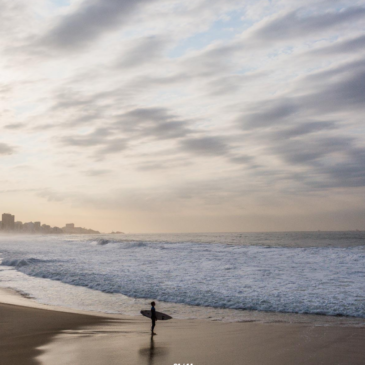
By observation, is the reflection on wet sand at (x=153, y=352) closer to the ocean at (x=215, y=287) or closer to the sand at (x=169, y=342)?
the sand at (x=169, y=342)

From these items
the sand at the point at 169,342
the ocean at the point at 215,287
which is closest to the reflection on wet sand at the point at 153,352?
the sand at the point at 169,342

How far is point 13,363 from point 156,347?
3097 millimetres

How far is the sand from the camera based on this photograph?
744cm

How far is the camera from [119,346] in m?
8.31

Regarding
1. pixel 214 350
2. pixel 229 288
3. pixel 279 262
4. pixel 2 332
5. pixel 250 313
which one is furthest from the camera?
pixel 279 262

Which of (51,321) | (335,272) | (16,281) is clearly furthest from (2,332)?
(335,272)

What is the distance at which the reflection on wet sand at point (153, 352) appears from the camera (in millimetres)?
7380

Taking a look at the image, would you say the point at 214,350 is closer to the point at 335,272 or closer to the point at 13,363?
the point at 13,363

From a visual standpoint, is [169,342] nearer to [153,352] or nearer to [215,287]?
[153,352]

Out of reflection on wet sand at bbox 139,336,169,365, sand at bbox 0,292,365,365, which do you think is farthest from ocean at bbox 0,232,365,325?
reflection on wet sand at bbox 139,336,169,365

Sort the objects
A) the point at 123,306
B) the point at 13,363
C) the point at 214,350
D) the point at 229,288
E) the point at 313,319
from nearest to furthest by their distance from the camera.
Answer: the point at 13,363 → the point at 214,350 → the point at 313,319 → the point at 123,306 → the point at 229,288

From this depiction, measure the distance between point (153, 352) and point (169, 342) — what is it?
95cm

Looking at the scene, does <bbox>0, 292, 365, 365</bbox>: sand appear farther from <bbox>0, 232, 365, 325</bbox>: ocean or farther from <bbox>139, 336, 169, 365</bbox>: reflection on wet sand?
<bbox>0, 232, 365, 325</bbox>: ocean

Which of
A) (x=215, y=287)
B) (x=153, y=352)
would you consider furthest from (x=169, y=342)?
(x=215, y=287)
